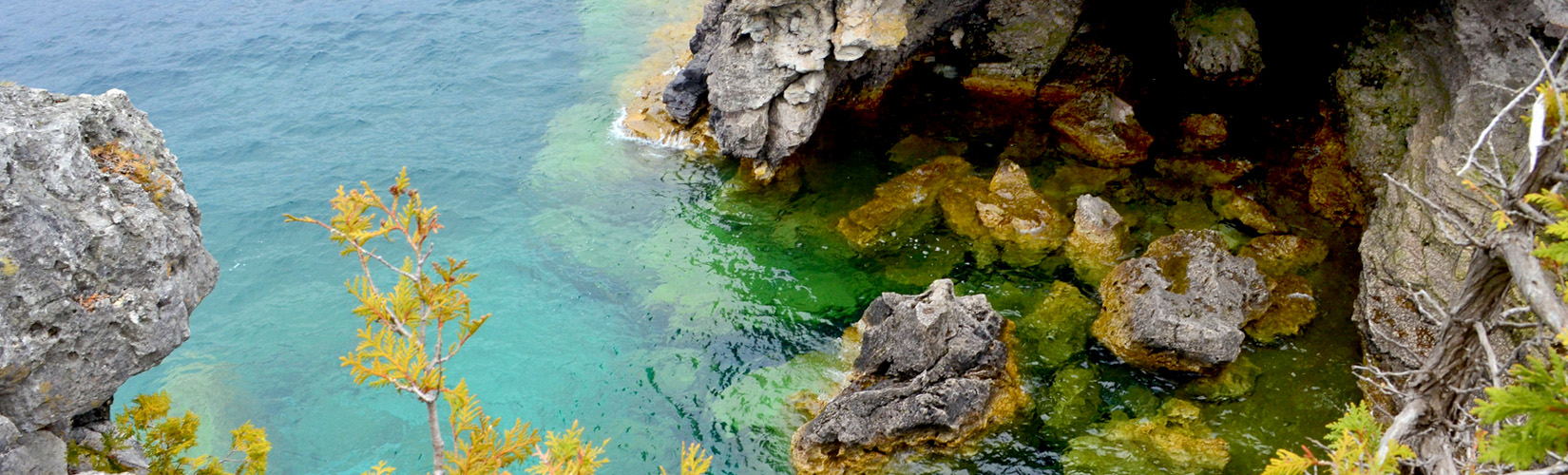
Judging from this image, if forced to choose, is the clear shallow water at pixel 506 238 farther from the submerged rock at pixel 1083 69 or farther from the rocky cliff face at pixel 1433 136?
the submerged rock at pixel 1083 69

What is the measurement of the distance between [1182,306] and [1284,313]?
78.6 inches

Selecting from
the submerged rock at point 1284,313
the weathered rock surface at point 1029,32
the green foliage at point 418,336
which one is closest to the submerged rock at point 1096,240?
the submerged rock at point 1284,313

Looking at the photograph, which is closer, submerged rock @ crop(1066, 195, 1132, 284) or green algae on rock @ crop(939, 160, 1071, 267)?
submerged rock @ crop(1066, 195, 1132, 284)

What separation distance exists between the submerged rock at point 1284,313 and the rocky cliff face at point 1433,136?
2.49 ft

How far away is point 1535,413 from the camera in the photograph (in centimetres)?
425

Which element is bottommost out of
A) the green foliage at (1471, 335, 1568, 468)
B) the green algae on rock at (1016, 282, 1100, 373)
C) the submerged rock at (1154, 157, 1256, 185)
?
the green algae on rock at (1016, 282, 1100, 373)

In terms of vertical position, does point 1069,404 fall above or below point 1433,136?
below

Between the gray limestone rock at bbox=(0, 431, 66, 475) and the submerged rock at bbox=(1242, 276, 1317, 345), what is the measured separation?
620 inches

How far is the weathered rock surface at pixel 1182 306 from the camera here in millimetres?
13125

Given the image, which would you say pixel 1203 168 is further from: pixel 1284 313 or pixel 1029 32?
pixel 1029 32

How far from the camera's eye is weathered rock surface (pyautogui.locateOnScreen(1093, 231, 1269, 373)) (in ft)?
43.1

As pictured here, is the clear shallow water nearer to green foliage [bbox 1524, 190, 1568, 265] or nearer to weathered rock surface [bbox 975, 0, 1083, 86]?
weathered rock surface [bbox 975, 0, 1083, 86]

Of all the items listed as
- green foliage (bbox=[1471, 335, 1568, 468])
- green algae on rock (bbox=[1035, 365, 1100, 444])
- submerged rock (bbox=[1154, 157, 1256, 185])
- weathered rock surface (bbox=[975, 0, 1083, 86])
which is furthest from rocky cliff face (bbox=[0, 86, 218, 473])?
weathered rock surface (bbox=[975, 0, 1083, 86])

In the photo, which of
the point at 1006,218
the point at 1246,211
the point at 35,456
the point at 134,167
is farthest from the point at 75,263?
the point at 1246,211
